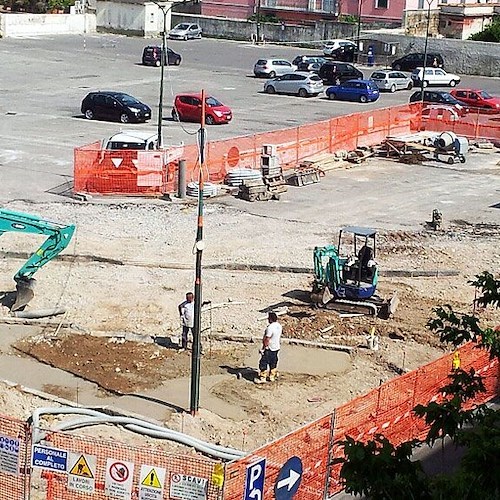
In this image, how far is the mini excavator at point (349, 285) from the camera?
2270 cm

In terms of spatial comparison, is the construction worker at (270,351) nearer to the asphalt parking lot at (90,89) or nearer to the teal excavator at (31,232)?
the teal excavator at (31,232)

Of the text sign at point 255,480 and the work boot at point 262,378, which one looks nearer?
the text sign at point 255,480

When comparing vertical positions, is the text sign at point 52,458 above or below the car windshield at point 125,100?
below

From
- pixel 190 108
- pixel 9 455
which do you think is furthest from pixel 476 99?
pixel 9 455

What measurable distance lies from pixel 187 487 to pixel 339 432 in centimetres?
269

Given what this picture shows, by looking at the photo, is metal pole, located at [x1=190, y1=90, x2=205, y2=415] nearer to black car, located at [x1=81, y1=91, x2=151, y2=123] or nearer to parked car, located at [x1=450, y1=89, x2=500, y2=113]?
black car, located at [x1=81, y1=91, x2=151, y2=123]

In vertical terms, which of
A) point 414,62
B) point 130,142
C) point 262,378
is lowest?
point 262,378

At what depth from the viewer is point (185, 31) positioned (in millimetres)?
73812

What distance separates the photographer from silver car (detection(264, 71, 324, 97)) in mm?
52844

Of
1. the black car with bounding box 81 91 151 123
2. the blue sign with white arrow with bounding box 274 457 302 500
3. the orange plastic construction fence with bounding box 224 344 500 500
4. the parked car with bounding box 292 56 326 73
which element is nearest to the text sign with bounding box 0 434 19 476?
the orange plastic construction fence with bounding box 224 344 500 500

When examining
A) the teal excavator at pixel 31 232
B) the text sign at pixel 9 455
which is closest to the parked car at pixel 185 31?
the teal excavator at pixel 31 232

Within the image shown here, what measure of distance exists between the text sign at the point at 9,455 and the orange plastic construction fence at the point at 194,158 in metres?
18.5

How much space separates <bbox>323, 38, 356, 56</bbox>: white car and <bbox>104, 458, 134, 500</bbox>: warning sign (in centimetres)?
5564

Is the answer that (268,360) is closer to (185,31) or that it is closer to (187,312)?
(187,312)
